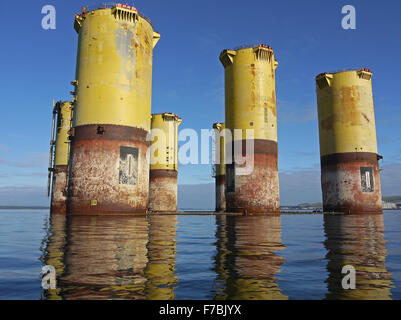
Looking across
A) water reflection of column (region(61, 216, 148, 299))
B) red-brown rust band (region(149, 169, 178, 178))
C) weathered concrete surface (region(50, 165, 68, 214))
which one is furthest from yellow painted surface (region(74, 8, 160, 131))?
red-brown rust band (region(149, 169, 178, 178))

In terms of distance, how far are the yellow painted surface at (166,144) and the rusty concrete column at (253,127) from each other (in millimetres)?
15984

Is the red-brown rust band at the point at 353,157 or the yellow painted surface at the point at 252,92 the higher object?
the yellow painted surface at the point at 252,92

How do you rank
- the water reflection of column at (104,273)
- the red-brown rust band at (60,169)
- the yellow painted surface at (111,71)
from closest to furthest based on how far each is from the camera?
the water reflection of column at (104,273)
the yellow painted surface at (111,71)
the red-brown rust band at (60,169)

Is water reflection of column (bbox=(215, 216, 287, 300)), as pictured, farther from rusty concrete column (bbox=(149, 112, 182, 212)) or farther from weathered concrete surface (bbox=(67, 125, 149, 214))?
rusty concrete column (bbox=(149, 112, 182, 212))

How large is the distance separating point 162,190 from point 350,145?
2329 centimetres

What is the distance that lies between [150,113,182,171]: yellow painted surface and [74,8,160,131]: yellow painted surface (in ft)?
66.6

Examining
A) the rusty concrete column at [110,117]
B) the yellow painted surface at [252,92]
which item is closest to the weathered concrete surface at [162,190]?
the yellow painted surface at [252,92]

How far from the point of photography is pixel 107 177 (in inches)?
824

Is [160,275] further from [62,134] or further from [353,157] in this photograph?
[62,134]

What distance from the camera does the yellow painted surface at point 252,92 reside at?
28000 mm

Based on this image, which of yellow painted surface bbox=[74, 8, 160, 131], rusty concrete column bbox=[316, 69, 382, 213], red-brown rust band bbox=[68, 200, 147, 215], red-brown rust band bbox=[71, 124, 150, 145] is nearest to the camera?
red-brown rust band bbox=[68, 200, 147, 215]

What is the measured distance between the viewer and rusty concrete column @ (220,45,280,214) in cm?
2748

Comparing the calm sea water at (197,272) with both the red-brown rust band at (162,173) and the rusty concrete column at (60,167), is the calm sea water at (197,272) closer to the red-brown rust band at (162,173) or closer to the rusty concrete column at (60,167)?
Answer: the rusty concrete column at (60,167)
